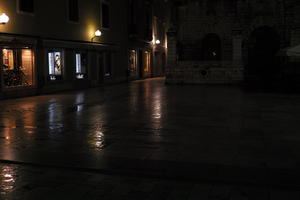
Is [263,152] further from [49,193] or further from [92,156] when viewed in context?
[49,193]

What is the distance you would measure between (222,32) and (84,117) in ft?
65.2

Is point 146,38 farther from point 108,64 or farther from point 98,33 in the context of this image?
point 98,33

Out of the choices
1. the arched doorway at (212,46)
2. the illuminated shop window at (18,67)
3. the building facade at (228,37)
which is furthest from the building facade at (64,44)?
the arched doorway at (212,46)

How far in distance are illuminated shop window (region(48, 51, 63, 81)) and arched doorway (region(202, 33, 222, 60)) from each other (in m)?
12.4

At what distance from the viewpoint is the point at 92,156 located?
6.88 meters

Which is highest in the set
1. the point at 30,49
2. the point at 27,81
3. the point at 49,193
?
the point at 30,49

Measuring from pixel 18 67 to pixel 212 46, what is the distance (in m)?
16.0

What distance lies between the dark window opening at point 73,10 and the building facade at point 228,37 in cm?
673

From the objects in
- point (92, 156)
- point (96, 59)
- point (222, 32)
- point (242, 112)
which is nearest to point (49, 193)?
point (92, 156)

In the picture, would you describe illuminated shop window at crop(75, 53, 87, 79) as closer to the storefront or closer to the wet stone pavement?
the storefront

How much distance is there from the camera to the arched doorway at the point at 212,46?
29623 mm

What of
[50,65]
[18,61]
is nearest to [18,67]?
[18,61]

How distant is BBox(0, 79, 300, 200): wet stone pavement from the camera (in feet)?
17.1

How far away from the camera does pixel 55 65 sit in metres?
20.7
